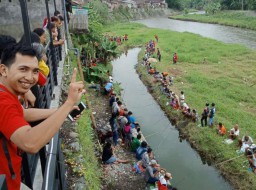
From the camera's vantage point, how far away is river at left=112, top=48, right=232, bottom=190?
32.5 ft

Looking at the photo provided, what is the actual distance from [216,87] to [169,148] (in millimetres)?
7154

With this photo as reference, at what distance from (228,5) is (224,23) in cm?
1517

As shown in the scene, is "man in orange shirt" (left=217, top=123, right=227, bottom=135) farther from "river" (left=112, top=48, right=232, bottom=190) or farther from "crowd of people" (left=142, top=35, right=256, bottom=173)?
"river" (left=112, top=48, right=232, bottom=190)

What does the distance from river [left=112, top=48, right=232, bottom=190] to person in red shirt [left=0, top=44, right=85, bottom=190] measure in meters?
8.40

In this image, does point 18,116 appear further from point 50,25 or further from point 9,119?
point 50,25

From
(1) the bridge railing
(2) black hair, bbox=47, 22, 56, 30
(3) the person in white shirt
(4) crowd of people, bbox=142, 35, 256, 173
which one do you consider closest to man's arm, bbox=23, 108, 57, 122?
(1) the bridge railing

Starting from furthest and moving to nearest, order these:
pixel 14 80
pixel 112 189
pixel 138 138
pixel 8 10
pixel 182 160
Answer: pixel 182 160 < pixel 138 138 < pixel 112 189 < pixel 8 10 < pixel 14 80

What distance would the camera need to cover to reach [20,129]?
175cm

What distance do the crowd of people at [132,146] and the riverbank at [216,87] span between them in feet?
8.16

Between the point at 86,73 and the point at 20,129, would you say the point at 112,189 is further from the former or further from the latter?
the point at 86,73

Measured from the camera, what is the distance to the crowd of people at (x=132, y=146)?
870 cm

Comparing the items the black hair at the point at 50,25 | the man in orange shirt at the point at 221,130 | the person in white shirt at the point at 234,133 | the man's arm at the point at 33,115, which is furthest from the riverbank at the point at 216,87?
the man's arm at the point at 33,115

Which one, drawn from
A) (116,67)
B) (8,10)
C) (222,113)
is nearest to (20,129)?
(8,10)

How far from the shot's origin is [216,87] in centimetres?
1752
